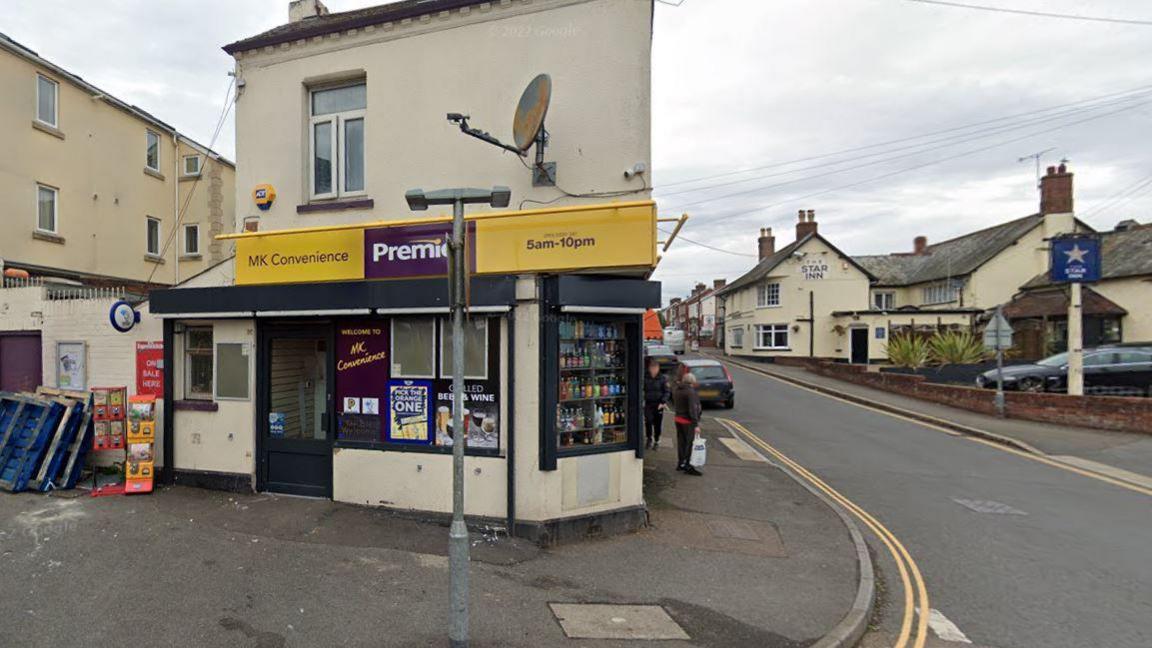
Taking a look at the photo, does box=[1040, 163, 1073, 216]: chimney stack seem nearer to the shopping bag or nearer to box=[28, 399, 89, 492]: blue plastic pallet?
the shopping bag

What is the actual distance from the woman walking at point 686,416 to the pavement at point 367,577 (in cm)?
211

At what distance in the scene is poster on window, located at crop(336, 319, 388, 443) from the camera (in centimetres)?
701

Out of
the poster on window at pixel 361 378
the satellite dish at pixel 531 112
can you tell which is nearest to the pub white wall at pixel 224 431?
the poster on window at pixel 361 378

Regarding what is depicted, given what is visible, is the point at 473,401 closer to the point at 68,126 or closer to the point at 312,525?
the point at 312,525

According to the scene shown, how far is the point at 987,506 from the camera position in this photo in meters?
8.12

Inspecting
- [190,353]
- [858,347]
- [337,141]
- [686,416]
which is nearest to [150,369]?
[190,353]

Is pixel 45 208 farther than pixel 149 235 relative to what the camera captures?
No

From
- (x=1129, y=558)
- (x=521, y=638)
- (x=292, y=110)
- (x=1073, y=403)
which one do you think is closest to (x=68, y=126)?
(x=292, y=110)

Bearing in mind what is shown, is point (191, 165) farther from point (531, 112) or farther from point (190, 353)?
point (531, 112)

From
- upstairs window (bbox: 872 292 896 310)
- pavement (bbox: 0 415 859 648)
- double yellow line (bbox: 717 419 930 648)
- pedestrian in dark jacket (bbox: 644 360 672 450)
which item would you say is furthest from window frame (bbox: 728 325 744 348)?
pavement (bbox: 0 415 859 648)

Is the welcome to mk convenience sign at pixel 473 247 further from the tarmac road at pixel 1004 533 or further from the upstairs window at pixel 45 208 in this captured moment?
the upstairs window at pixel 45 208

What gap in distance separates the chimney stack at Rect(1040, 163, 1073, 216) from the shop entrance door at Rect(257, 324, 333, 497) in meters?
40.0

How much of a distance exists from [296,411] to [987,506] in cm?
1035

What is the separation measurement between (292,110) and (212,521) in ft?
18.3
